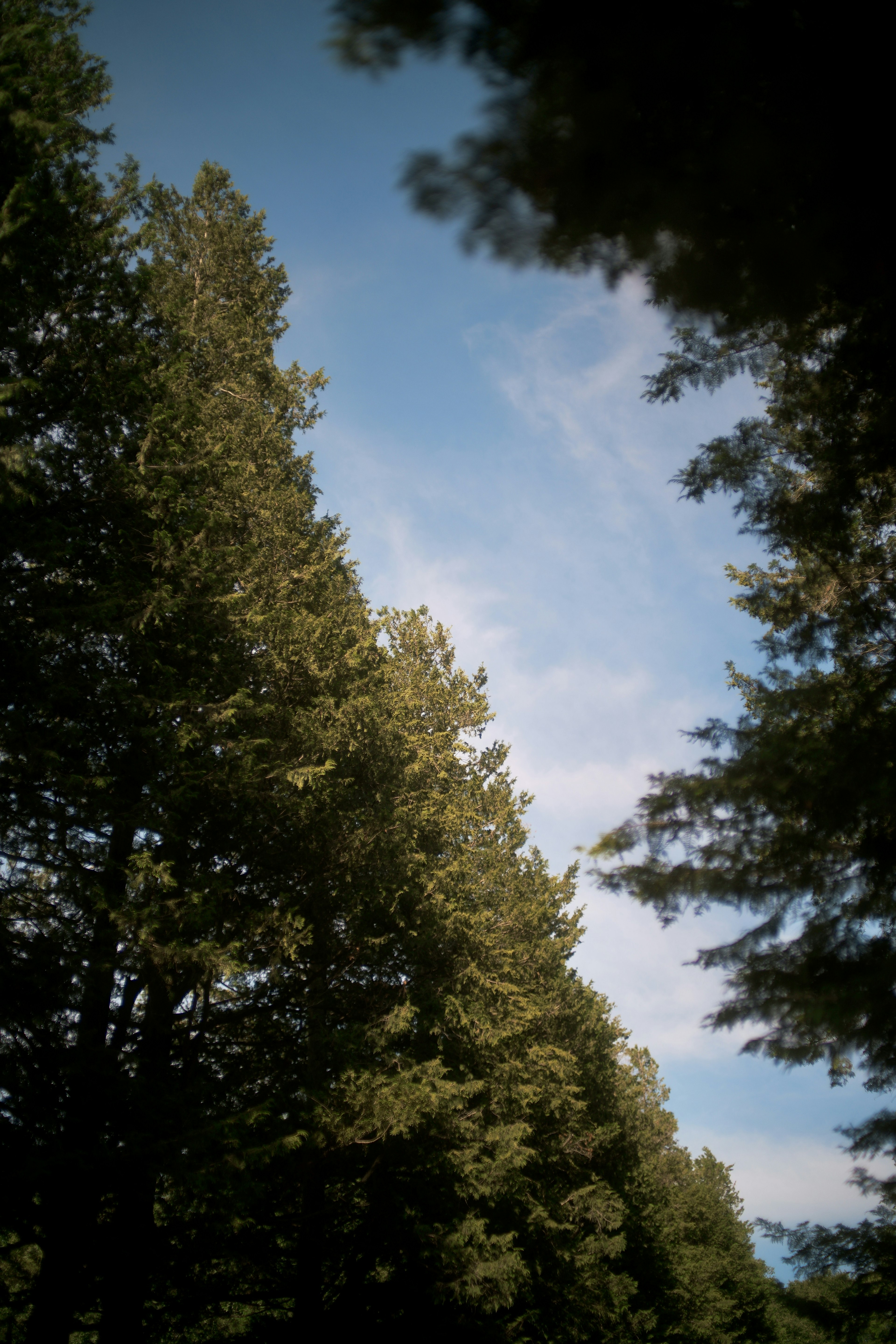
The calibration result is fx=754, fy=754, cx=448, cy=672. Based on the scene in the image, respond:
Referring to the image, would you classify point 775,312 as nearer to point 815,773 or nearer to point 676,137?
point 676,137

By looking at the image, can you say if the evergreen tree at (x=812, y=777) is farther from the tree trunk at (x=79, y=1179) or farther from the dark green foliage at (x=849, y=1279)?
the tree trunk at (x=79, y=1179)

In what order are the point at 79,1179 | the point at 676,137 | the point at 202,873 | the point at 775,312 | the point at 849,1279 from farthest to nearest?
the point at 202,873
the point at 79,1179
the point at 849,1279
the point at 775,312
the point at 676,137

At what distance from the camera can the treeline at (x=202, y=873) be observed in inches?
290

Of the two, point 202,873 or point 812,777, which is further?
point 202,873

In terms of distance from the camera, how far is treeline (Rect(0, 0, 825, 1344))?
24.2ft

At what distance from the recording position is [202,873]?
8.84 metres

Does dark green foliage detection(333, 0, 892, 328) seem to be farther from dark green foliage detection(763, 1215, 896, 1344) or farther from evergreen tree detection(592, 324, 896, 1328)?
dark green foliage detection(763, 1215, 896, 1344)

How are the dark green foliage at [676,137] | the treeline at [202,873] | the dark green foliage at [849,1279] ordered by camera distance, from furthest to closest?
the treeline at [202,873] < the dark green foliage at [849,1279] < the dark green foliage at [676,137]

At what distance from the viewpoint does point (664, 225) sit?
3.60 meters

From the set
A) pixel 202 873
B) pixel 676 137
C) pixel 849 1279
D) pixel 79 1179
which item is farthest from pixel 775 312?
pixel 79 1179

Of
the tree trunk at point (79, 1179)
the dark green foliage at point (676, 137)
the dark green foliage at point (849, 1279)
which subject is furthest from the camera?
the tree trunk at point (79, 1179)

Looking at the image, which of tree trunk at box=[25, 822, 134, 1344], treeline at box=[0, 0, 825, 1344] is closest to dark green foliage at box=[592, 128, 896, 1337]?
treeline at box=[0, 0, 825, 1344]

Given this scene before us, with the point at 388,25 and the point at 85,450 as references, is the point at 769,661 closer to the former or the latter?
the point at 388,25

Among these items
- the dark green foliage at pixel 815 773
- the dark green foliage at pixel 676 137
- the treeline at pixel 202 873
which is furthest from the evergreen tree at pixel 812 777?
the treeline at pixel 202 873
